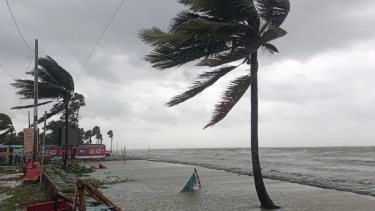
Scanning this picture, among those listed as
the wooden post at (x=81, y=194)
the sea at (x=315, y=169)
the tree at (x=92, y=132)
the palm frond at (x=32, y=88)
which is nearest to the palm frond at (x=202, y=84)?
the wooden post at (x=81, y=194)

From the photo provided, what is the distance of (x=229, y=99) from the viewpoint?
26.8ft

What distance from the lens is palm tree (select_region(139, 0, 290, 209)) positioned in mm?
8219

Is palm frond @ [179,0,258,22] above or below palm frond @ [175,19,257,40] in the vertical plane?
above

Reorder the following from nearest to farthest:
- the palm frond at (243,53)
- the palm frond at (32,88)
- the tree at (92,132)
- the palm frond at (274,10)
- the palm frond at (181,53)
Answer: the palm frond at (243,53) → the palm frond at (274,10) → the palm frond at (181,53) → the palm frond at (32,88) → the tree at (92,132)

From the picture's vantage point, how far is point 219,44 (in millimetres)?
9547

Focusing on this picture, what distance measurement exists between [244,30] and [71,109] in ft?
151

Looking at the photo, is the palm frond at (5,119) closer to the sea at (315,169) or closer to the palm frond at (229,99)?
the sea at (315,169)

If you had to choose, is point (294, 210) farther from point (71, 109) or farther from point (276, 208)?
point (71, 109)

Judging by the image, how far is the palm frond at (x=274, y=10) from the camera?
902 cm

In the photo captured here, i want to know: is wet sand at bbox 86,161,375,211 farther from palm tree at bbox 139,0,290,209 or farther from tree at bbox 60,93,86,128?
tree at bbox 60,93,86,128

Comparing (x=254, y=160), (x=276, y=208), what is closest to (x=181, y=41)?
(x=254, y=160)

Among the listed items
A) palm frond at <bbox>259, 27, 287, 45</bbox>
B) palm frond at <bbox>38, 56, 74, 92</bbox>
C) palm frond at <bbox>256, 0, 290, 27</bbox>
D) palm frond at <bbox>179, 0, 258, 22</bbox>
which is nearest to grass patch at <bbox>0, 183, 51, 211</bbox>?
palm frond at <bbox>179, 0, 258, 22</bbox>

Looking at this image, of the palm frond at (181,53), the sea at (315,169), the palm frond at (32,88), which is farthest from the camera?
the palm frond at (32,88)

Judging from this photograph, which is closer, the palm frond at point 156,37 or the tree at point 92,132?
the palm frond at point 156,37
